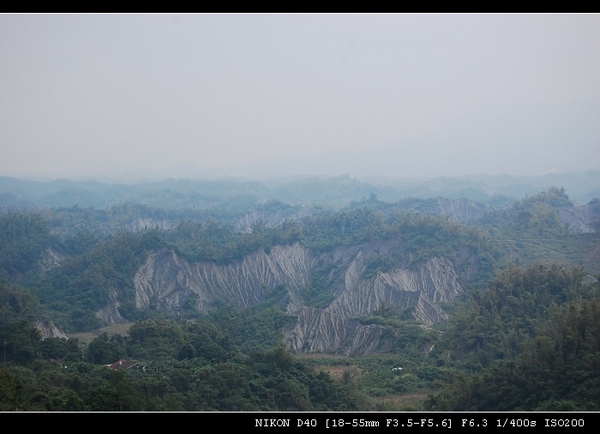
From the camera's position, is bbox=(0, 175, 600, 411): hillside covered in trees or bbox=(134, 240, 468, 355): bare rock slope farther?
bbox=(134, 240, 468, 355): bare rock slope

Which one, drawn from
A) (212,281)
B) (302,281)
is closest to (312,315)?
(212,281)

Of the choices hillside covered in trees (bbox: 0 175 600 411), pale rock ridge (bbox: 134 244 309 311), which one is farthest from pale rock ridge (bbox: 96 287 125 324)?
pale rock ridge (bbox: 134 244 309 311)

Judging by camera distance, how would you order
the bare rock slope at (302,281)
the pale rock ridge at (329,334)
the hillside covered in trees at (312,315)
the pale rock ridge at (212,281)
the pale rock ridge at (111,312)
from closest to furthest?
the hillside covered in trees at (312,315)
the pale rock ridge at (329,334)
the pale rock ridge at (111,312)
the bare rock slope at (302,281)
the pale rock ridge at (212,281)

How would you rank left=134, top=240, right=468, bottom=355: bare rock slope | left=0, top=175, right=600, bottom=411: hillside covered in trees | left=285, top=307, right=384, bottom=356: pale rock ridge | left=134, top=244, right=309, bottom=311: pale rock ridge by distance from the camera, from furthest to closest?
left=134, top=244, right=309, bottom=311: pale rock ridge < left=134, top=240, right=468, bottom=355: bare rock slope < left=285, top=307, right=384, bottom=356: pale rock ridge < left=0, top=175, right=600, bottom=411: hillside covered in trees

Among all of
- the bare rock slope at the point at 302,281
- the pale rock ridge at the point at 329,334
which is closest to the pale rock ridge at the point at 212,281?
the bare rock slope at the point at 302,281

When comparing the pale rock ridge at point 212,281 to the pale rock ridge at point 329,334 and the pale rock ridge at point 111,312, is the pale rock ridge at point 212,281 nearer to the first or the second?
the pale rock ridge at point 111,312

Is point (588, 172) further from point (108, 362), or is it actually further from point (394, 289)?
point (108, 362)

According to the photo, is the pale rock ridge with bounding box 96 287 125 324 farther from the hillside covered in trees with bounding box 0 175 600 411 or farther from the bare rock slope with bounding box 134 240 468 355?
the bare rock slope with bounding box 134 240 468 355
